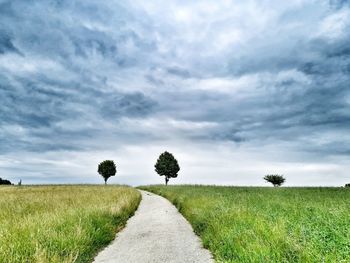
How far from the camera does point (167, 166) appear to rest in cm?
10806

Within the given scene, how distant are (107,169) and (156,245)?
114m

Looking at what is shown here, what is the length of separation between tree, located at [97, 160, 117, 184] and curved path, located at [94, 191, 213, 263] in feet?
354

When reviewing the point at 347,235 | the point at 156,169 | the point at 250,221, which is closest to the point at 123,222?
the point at 250,221

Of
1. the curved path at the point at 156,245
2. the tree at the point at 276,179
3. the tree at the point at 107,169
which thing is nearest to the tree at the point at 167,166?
the tree at the point at 107,169

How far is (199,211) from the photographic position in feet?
59.4

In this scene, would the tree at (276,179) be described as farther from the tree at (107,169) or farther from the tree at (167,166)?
the tree at (107,169)

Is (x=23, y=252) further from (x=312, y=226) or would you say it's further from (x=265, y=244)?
(x=312, y=226)

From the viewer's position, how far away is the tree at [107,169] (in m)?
124

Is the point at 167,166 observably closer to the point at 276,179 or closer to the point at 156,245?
the point at 276,179

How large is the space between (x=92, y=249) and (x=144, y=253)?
1793 millimetres

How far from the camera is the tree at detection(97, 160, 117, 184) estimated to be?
406 ft

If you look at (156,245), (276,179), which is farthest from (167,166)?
(156,245)

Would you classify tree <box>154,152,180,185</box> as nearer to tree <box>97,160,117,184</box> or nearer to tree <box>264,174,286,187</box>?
tree <box>97,160,117,184</box>

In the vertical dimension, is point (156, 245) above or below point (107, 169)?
below
